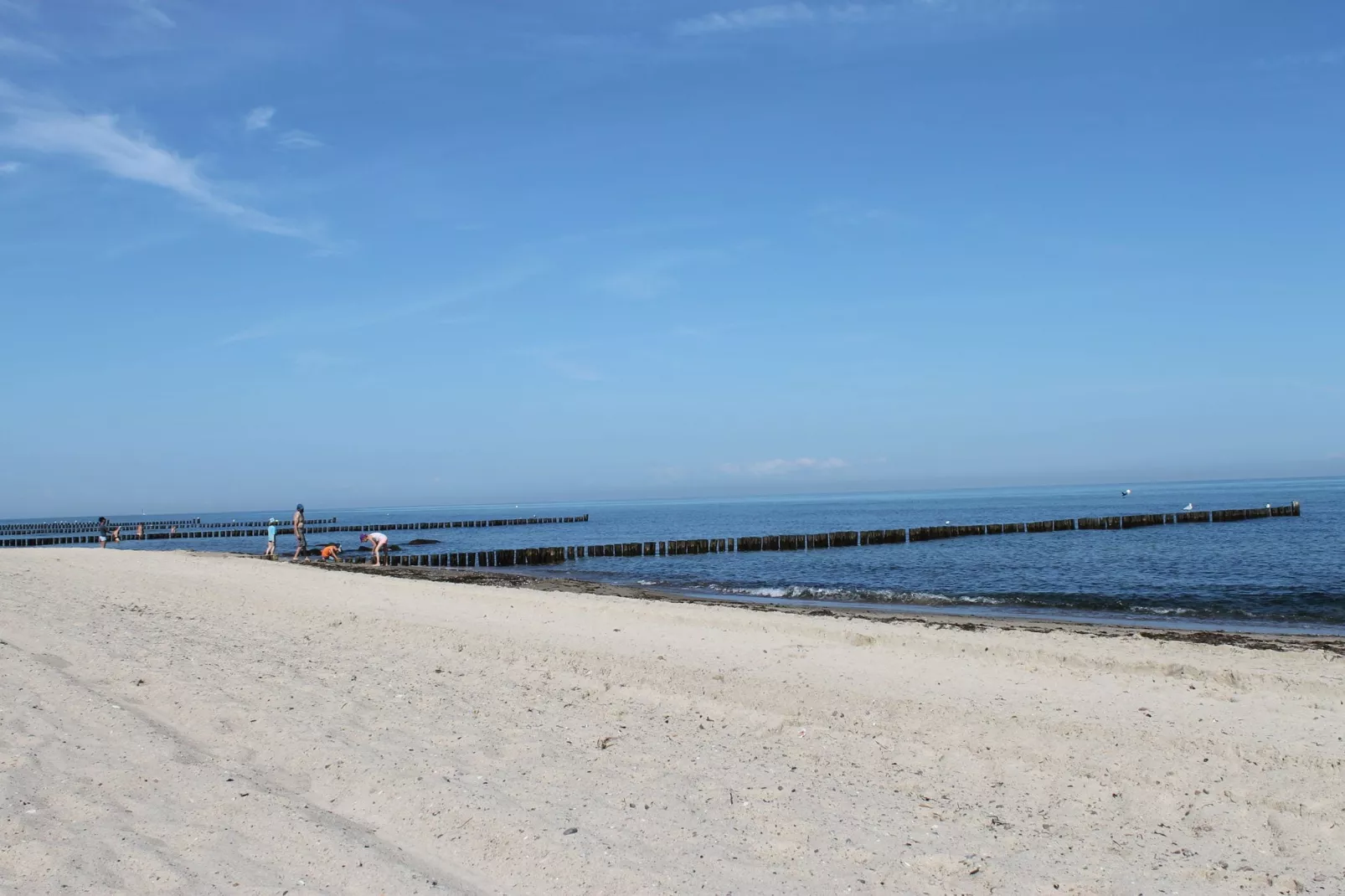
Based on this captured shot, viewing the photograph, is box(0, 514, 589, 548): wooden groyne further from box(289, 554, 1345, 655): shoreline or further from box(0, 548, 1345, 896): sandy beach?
box(0, 548, 1345, 896): sandy beach

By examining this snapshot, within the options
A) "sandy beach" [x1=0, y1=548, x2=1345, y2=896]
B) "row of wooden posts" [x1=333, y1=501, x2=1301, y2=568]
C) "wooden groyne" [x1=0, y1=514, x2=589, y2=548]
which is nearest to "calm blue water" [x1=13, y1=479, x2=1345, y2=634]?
"row of wooden posts" [x1=333, y1=501, x2=1301, y2=568]

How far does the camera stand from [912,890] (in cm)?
412

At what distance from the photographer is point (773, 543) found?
4134 cm

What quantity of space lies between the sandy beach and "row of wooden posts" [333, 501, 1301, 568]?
968 inches

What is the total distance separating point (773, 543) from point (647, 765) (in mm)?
35972

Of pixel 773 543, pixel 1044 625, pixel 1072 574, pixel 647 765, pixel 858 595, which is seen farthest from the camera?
pixel 773 543

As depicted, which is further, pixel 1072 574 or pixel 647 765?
Answer: pixel 1072 574

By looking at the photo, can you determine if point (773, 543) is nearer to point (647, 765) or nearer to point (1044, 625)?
point (1044, 625)

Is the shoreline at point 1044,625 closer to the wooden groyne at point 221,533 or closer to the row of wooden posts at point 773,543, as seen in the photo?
the row of wooden posts at point 773,543

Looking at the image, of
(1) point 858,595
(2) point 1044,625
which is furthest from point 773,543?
(2) point 1044,625

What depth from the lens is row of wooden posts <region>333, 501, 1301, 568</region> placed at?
35.1 metres

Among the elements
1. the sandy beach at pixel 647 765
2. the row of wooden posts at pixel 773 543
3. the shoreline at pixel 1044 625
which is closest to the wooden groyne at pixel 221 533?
the row of wooden posts at pixel 773 543

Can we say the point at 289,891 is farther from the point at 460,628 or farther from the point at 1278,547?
the point at 1278,547

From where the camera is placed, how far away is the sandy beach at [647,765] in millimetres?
4234
